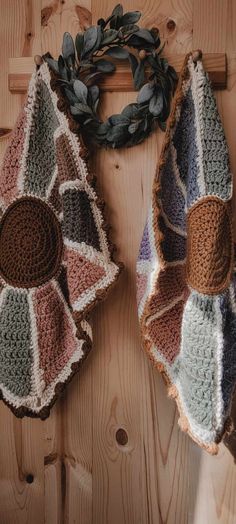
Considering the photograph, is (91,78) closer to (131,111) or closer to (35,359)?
(131,111)

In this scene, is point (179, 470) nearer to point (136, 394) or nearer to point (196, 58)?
point (136, 394)

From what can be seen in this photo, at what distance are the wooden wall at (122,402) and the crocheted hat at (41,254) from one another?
0.08 meters

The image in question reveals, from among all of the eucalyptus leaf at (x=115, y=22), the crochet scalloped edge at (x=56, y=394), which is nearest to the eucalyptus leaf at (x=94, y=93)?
the eucalyptus leaf at (x=115, y=22)

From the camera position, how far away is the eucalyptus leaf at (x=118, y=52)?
873 mm

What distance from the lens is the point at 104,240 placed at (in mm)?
883

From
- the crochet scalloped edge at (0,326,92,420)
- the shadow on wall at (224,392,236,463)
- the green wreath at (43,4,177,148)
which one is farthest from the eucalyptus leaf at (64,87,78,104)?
the shadow on wall at (224,392,236,463)

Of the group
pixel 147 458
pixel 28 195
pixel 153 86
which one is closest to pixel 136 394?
pixel 147 458

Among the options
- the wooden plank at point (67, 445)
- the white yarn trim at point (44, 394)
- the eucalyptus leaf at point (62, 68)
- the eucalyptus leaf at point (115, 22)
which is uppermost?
the eucalyptus leaf at point (115, 22)

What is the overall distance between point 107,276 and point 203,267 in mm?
165

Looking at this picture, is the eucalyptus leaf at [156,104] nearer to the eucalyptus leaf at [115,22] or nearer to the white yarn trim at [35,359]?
the eucalyptus leaf at [115,22]

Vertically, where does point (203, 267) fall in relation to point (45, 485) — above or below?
above

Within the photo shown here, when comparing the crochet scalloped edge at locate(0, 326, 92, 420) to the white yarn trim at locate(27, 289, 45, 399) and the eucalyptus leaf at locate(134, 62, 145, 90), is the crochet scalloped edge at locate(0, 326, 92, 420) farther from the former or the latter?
the eucalyptus leaf at locate(134, 62, 145, 90)

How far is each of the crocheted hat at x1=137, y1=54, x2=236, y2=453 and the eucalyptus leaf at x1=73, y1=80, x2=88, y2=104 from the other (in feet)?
0.51

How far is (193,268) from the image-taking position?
800 millimetres
